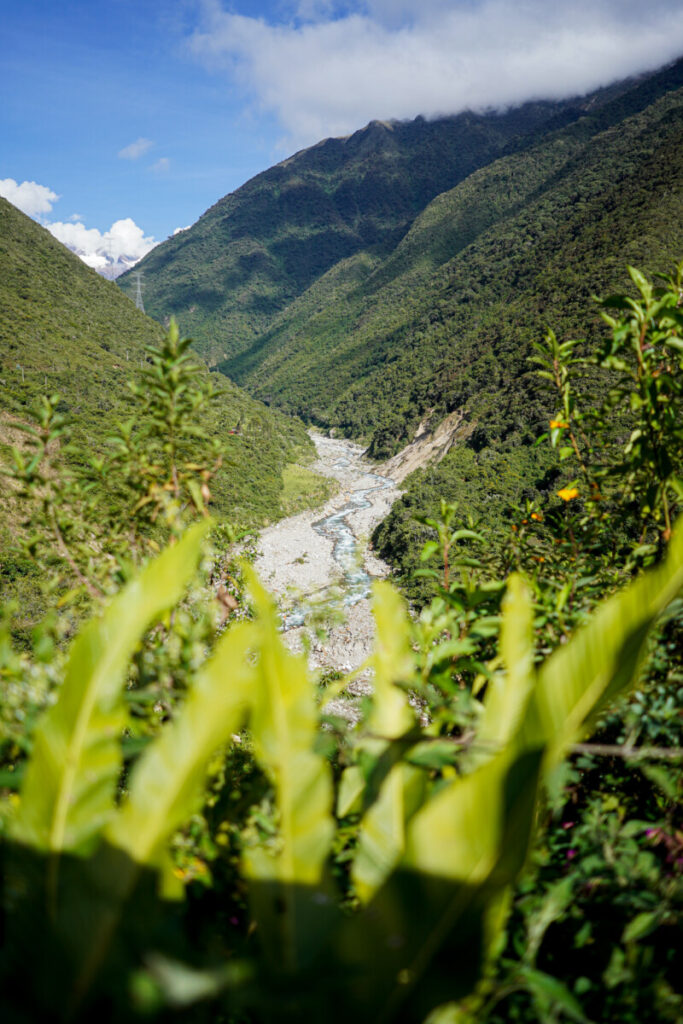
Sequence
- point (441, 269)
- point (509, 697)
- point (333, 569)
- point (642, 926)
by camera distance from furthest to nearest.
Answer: point (441, 269) < point (333, 569) < point (642, 926) < point (509, 697)

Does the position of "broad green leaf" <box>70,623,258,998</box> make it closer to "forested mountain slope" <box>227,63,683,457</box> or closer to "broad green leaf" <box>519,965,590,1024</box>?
"broad green leaf" <box>519,965,590,1024</box>

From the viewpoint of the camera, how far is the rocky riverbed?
727 inches

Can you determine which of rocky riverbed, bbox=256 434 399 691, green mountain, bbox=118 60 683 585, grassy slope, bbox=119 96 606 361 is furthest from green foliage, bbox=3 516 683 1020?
grassy slope, bbox=119 96 606 361

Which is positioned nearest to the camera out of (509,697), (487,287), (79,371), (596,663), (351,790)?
(596,663)

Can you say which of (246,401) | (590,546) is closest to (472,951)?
(590,546)

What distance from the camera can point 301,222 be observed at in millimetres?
172375

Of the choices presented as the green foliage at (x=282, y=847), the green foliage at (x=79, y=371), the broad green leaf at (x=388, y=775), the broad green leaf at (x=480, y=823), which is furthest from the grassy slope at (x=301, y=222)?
the broad green leaf at (x=480, y=823)

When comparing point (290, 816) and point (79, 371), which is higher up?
point (79, 371)

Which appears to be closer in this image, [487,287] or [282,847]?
[282,847]

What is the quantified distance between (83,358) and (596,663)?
42712 mm

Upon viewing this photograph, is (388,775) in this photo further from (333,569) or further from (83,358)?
(83,358)

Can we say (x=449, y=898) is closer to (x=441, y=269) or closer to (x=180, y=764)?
(x=180, y=764)

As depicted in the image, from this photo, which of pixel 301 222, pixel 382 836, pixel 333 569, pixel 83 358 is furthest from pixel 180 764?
pixel 301 222

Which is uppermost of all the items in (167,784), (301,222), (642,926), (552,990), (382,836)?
(301,222)
